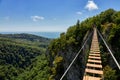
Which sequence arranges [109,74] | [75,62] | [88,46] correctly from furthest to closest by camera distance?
1. [75,62]
2. [88,46]
3. [109,74]

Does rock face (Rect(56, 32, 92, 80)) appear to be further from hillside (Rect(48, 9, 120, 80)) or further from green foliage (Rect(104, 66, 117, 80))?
green foliage (Rect(104, 66, 117, 80))

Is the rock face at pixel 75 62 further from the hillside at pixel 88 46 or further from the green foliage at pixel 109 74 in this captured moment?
the green foliage at pixel 109 74

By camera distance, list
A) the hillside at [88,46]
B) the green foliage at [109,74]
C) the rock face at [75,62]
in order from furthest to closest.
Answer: the rock face at [75,62]
the hillside at [88,46]
the green foliage at [109,74]

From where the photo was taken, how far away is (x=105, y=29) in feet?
218

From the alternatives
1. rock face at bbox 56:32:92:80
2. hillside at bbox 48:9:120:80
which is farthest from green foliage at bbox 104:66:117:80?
rock face at bbox 56:32:92:80

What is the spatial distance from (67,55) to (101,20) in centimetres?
1732

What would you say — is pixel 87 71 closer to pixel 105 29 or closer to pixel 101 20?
pixel 105 29

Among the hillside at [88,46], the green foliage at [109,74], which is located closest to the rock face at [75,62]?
the hillside at [88,46]

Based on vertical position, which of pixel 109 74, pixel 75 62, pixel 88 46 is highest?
pixel 88 46

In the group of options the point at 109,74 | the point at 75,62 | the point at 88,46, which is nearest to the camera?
the point at 109,74

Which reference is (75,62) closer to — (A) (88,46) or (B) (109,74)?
(A) (88,46)

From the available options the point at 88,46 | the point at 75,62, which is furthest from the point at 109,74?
the point at 75,62

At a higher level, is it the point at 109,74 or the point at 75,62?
the point at 109,74

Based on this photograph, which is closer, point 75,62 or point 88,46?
Answer: point 88,46
